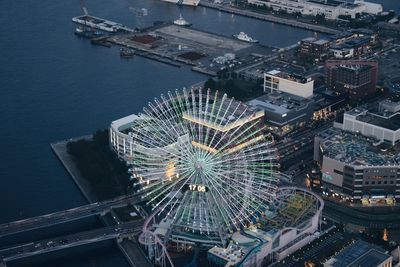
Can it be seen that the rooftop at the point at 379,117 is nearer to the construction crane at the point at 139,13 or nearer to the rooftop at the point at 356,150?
the rooftop at the point at 356,150

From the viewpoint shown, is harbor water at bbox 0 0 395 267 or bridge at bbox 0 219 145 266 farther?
harbor water at bbox 0 0 395 267

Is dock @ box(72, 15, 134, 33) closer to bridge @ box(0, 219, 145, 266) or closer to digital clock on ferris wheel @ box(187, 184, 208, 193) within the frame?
bridge @ box(0, 219, 145, 266)

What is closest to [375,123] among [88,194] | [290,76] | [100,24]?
[290,76]

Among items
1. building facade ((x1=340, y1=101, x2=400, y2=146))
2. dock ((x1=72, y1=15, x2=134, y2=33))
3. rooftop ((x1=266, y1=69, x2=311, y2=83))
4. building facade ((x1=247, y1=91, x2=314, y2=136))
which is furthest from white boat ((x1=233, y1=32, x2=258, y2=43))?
building facade ((x1=340, y1=101, x2=400, y2=146))

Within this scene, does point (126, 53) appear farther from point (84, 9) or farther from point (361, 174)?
point (361, 174)

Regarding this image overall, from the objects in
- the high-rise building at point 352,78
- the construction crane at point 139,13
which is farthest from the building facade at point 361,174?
the construction crane at point 139,13
